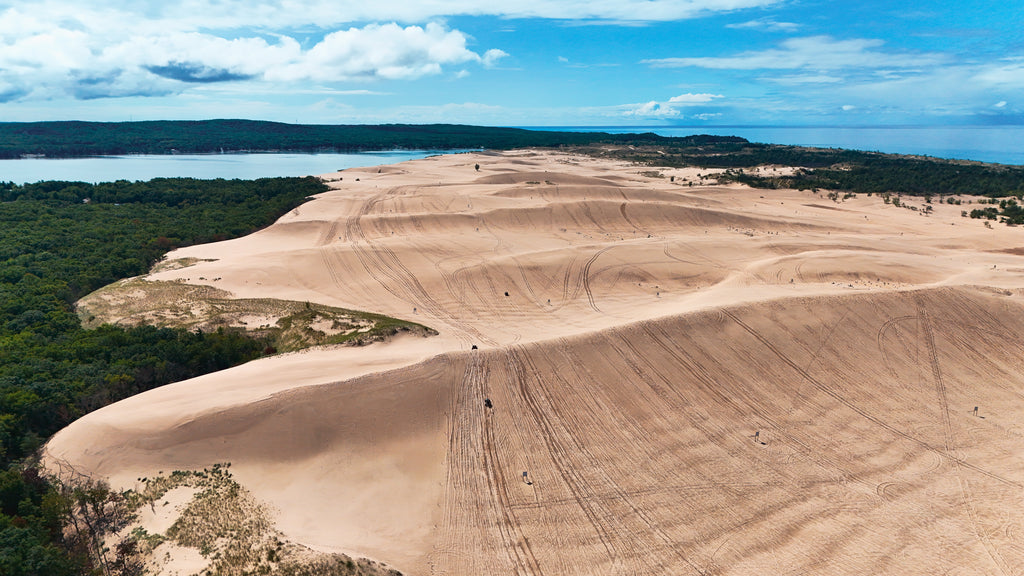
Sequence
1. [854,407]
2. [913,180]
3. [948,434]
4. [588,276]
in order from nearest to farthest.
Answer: [948,434], [854,407], [588,276], [913,180]

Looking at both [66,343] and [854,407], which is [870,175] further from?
[66,343]

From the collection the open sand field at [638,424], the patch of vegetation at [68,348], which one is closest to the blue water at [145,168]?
the patch of vegetation at [68,348]

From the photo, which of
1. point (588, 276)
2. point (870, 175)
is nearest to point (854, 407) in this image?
point (588, 276)

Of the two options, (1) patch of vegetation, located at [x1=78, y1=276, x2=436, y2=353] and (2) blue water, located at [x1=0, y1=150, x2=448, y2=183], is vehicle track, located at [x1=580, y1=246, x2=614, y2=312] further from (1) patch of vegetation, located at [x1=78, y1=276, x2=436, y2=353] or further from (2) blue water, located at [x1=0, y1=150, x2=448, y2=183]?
(2) blue water, located at [x1=0, y1=150, x2=448, y2=183]

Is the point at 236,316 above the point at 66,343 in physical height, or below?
above

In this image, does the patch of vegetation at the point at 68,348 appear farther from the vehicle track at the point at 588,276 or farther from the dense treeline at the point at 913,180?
the dense treeline at the point at 913,180

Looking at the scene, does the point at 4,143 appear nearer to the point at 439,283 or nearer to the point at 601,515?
the point at 439,283
